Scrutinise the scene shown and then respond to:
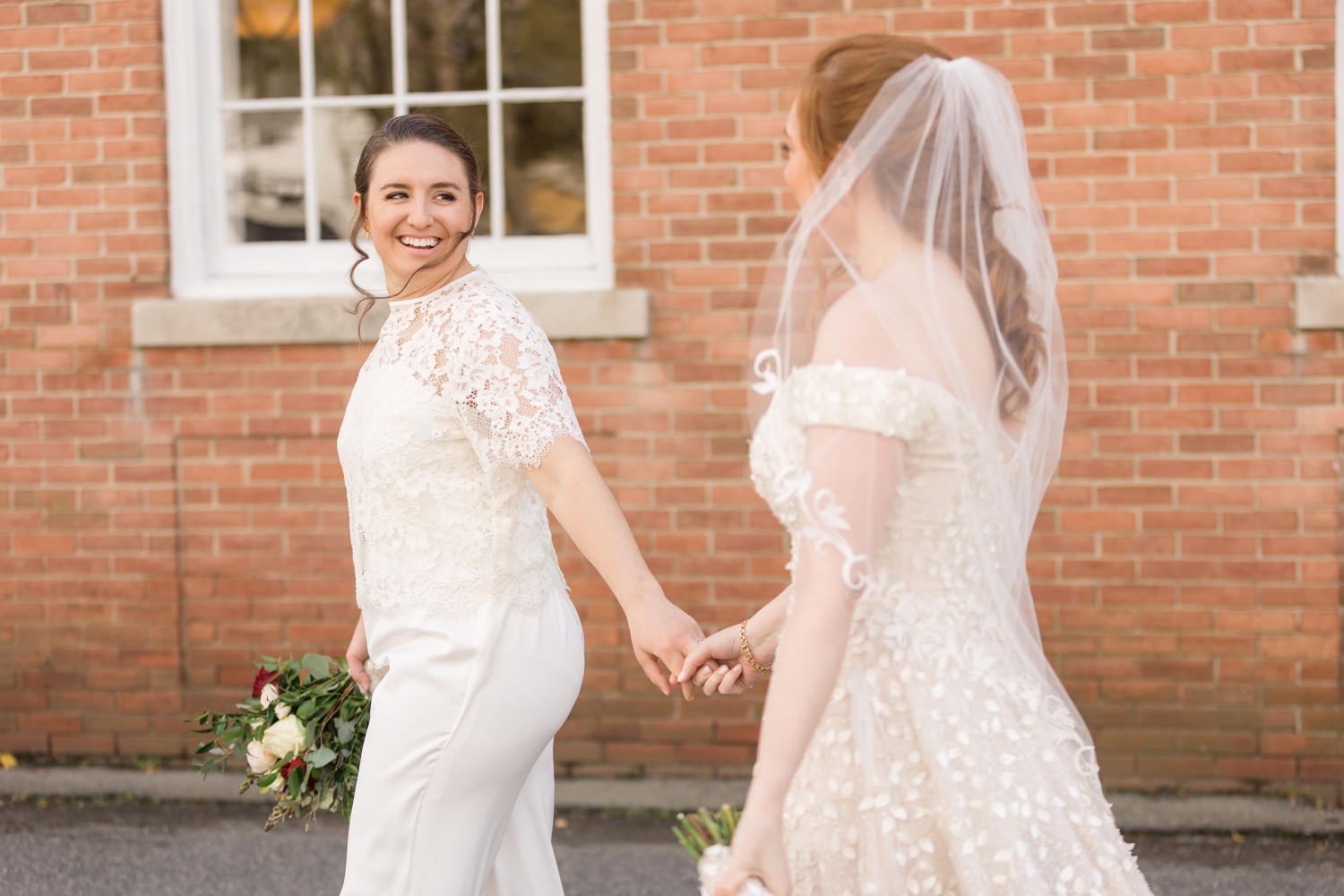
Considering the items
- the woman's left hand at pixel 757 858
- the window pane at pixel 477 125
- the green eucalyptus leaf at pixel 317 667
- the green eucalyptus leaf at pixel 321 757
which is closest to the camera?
the woman's left hand at pixel 757 858

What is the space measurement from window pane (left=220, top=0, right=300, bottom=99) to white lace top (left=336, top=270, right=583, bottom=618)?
10.0ft

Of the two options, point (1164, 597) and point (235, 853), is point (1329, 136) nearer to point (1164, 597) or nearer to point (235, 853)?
point (1164, 597)

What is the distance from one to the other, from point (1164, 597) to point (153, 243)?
4.02 meters

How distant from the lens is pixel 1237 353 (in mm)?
4234

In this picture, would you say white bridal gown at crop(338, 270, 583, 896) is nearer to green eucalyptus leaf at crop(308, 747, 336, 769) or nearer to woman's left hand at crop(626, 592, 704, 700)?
woman's left hand at crop(626, 592, 704, 700)

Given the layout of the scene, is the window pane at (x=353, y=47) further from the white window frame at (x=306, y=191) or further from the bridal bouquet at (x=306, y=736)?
the bridal bouquet at (x=306, y=736)

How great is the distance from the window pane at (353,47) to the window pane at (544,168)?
1.80 ft

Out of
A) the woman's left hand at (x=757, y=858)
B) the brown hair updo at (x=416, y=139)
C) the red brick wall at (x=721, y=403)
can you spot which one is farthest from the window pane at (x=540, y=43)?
the woman's left hand at (x=757, y=858)

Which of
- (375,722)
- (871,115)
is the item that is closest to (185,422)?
(375,722)

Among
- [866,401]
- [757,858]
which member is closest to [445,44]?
[866,401]

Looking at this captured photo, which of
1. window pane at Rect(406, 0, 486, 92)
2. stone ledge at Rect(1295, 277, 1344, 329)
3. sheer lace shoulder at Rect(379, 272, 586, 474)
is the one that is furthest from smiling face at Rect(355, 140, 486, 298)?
stone ledge at Rect(1295, 277, 1344, 329)

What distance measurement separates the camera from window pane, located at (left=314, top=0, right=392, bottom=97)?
4.77 meters

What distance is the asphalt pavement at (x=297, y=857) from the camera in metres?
3.82

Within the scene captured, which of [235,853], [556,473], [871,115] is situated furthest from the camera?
[235,853]
